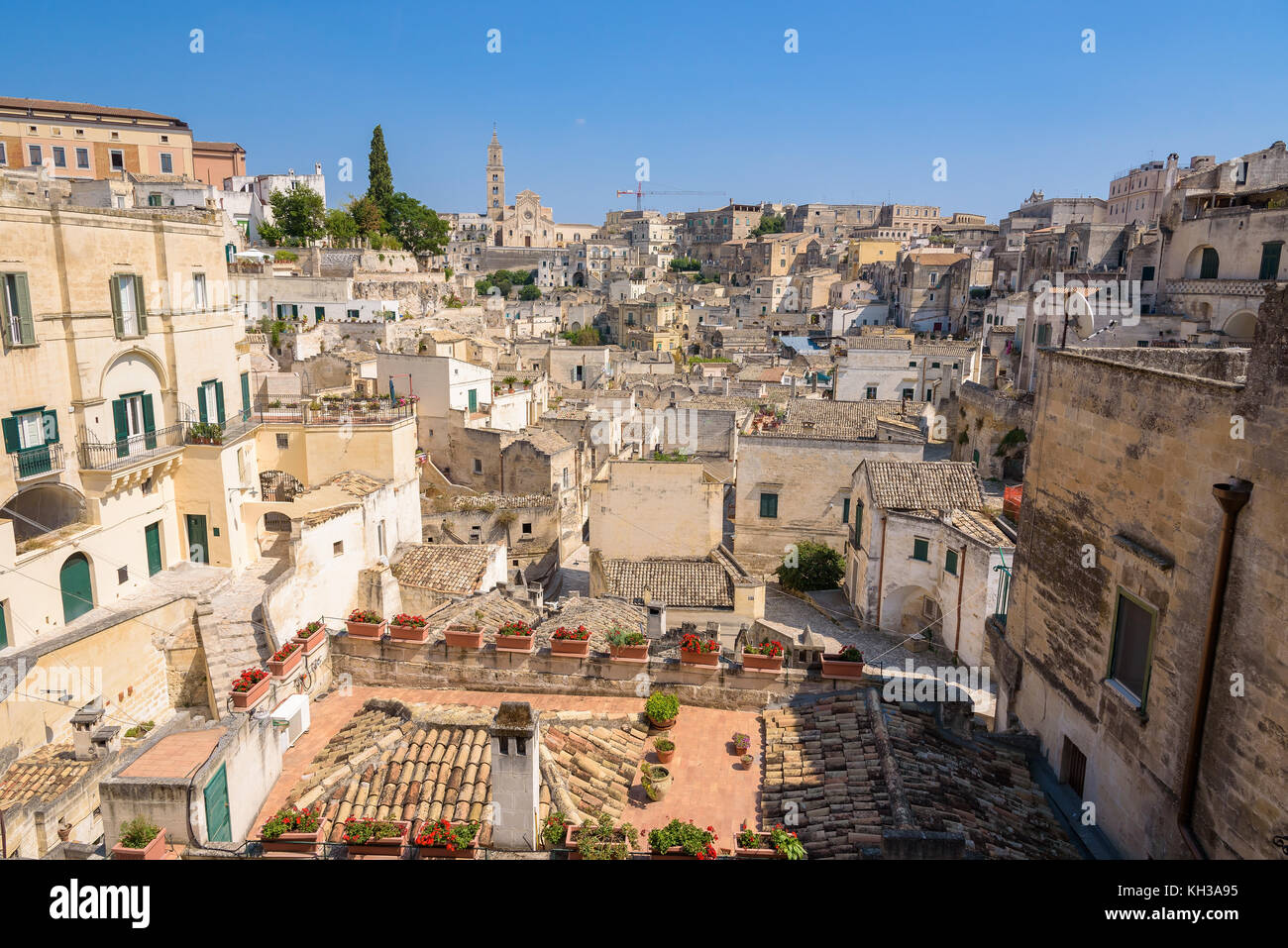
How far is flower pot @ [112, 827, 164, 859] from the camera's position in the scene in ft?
24.2

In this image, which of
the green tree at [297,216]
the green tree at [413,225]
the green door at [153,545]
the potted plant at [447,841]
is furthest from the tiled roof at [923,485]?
the green tree at [413,225]

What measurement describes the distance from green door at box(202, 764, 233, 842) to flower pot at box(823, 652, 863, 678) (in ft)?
27.2

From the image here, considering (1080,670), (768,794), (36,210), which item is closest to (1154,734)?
(1080,670)

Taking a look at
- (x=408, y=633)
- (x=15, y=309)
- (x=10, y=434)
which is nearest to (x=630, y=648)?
(x=408, y=633)

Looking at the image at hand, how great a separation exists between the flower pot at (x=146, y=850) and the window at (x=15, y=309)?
12569mm

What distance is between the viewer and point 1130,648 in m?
8.73

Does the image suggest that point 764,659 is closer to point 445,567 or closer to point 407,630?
point 407,630

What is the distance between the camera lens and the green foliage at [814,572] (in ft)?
89.7

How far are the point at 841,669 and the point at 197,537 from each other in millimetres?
16199

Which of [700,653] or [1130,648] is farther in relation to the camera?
[700,653]

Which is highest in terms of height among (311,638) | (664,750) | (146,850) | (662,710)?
(146,850)

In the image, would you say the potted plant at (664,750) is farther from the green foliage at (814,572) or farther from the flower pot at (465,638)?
the green foliage at (814,572)

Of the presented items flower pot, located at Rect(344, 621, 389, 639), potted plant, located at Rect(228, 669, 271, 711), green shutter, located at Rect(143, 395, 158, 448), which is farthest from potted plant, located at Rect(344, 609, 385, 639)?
green shutter, located at Rect(143, 395, 158, 448)

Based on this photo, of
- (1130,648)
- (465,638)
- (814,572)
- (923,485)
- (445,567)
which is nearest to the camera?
(1130,648)
